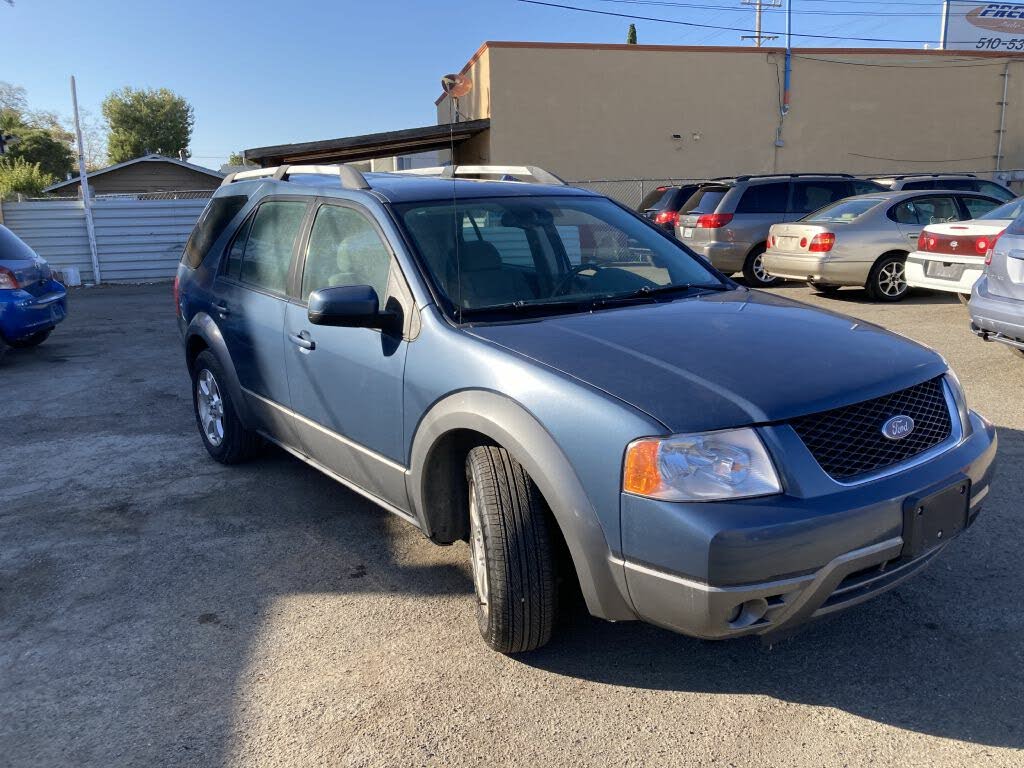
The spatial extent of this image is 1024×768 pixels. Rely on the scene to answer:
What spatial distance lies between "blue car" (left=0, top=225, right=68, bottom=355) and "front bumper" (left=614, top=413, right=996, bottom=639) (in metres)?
8.27

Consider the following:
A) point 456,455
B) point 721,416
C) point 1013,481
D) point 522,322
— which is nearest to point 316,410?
point 456,455

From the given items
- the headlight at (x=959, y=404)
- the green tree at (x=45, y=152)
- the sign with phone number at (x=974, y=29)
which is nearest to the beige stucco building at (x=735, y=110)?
the sign with phone number at (x=974, y=29)

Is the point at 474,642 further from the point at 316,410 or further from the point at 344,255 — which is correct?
the point at 344,255

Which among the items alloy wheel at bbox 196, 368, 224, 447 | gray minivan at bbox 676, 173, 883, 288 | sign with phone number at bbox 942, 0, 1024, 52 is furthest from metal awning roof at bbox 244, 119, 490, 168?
sign with phone number at bbox 942, 0, 1024, 52

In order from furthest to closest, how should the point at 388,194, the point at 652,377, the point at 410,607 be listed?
1. the point at 388,194
2. the point at 410,607
3. the point at 652,377

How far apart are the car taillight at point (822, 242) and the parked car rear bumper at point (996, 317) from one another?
4213 mm

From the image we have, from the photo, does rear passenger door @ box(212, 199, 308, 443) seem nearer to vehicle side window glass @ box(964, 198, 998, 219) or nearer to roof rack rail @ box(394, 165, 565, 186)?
roof rack rail @ box(394, 165, 565, 186)

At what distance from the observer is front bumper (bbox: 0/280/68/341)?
873 cm

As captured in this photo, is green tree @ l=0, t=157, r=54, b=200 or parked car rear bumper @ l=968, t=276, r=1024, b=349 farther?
green tree @ l=0, t=157, r=54, b=200

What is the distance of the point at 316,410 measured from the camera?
4078mm

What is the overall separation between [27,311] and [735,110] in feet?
63.5

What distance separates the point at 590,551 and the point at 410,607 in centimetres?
121

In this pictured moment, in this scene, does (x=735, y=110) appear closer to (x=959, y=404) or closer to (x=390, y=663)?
(x=959, y=404)

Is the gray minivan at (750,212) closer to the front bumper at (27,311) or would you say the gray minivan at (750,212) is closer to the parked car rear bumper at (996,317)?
the parked car rear bumper at (996,317)
